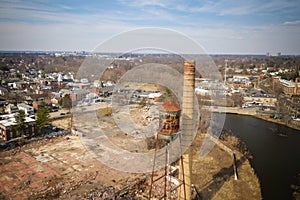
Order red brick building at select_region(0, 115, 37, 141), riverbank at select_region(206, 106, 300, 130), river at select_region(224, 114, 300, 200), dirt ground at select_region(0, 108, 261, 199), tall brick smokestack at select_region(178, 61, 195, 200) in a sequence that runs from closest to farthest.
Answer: tall brick smokestack at select_region(178, 61, 195, 200) < dirt ground at select_region(0, 108, 261, 199) < river at select_region(224, 114, 300, 200) < red brick building at select_region(0, 115, 37, 141) < riverbank at select_region(206, 106, 300, 130)

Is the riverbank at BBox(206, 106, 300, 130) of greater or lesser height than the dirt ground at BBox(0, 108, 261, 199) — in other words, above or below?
above

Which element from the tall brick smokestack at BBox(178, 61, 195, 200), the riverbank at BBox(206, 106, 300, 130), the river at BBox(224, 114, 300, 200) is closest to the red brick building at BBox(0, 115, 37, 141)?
the tall brick smokestack at BBox(178, 61, 195, 200)

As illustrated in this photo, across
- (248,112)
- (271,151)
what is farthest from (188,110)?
(248,112)

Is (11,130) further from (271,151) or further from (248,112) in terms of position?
(248,112)

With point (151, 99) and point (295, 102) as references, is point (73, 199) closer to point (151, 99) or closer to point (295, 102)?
point (151, 99)

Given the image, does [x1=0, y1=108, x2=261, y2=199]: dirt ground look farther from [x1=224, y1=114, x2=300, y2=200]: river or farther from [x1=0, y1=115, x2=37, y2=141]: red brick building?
[x1=0, y1=115, x2=37, y2=141]: red brick building

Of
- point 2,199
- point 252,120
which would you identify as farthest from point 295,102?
point 2,199

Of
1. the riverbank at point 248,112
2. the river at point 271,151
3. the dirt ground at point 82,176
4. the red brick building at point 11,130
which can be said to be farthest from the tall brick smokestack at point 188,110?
the riverbank at point 248,112

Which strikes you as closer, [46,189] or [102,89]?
[46,189]

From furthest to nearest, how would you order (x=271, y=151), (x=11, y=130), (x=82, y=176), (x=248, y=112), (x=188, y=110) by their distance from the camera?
(x=248, y=112) < (x=271, y=151) < (x=11, y=130) < (x=82, y=176) < (x=188, y=110)
